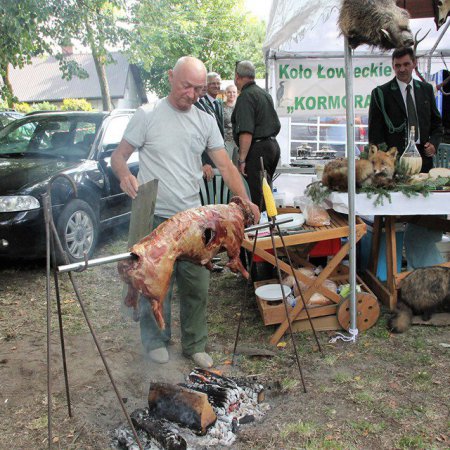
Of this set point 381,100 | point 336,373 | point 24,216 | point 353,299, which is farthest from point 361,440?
point 24,216

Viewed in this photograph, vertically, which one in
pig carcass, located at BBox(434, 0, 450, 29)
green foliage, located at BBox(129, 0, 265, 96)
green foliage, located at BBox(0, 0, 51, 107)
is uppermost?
green foliage, located at BBox(129, 0, 265, 96)

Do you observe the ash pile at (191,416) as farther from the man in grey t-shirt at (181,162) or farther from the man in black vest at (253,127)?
the man in black vest at (253,127)

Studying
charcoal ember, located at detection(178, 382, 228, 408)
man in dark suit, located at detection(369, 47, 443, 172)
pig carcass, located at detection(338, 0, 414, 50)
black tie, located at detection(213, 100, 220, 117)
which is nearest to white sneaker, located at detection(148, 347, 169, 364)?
charcoal ember, located at detection(178, 382, 228, 408)

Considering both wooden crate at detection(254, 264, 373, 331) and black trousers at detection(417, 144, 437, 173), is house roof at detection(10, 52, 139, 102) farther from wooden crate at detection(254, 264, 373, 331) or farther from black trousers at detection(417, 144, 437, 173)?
wooden crate at detection(254, 264, 373, 331)

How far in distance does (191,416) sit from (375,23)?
294cm

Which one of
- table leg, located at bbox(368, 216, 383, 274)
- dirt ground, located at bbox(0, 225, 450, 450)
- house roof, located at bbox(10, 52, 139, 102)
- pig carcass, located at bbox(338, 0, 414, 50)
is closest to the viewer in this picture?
dirt ground, located at bbox(0, 225, 450, 450)

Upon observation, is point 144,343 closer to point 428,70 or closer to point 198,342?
point 198,342

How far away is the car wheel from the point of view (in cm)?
542

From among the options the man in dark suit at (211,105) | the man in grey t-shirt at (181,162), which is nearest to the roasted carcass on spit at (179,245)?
the man in grey t-shirt at (181,162)

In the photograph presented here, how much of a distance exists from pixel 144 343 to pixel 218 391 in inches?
36.7

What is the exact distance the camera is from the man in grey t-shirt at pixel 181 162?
3.15 m

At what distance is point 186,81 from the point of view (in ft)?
10.1

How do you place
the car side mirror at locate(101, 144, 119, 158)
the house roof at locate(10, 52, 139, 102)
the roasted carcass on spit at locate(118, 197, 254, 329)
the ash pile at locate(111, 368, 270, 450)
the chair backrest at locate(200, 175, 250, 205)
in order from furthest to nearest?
the house roof at locate(10, 52, 139, 102) → the car side mirror at locate(101, 144, 119, 158) → the chair backrest at locate(200, 175, 250, 205) → the ash pile at locate(111, 368, 270, 450) → the roasted carcass on spit at locate(118, 197, 254, 329)

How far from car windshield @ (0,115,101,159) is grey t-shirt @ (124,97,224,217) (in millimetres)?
3070
